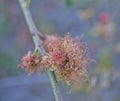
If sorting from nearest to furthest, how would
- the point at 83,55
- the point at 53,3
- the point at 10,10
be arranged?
the point at 83,55 → the point at 10,10 → the point at 53,3

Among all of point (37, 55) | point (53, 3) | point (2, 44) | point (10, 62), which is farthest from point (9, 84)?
point (37, 55)

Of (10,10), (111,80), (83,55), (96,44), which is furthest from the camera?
(10,10)

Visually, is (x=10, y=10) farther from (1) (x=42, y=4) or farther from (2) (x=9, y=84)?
(2) (x=9, y=84)

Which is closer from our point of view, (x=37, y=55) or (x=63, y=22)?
(x=37, y=55)

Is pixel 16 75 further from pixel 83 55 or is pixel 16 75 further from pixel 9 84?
pixel 83 55

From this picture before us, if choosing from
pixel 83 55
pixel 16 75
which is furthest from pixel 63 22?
pixel 83 55

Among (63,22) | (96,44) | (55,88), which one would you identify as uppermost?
(63,22)

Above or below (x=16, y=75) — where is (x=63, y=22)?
above
